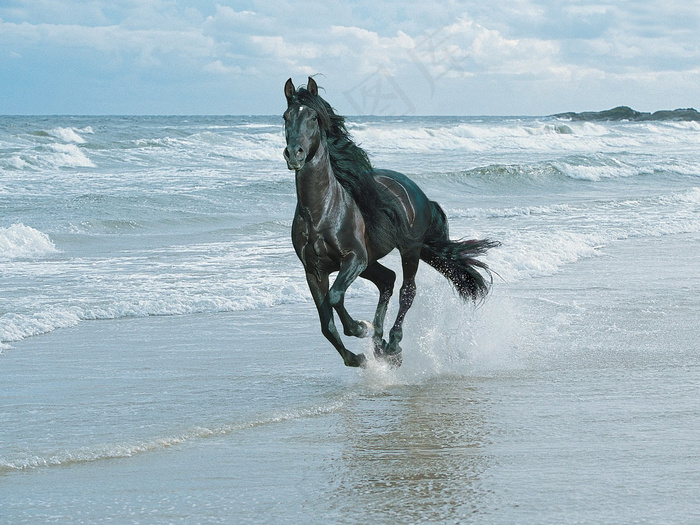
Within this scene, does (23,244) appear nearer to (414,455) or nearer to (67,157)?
(414,455)

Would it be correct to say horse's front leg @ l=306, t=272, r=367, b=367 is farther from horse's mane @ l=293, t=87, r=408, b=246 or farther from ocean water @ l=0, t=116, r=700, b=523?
horse's mane @ l=293, t=87, r=408, b=246

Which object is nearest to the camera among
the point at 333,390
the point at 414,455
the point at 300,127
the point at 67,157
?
the point at 414,455

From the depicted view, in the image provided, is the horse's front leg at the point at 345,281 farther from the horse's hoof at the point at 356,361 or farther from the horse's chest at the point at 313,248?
the horse's hoof at the point at 356,361

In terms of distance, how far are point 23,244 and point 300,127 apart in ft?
27.4

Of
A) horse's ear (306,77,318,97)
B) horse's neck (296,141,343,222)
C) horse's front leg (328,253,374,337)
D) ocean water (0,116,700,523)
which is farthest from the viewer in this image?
horse's front leg (328,253,374,337)

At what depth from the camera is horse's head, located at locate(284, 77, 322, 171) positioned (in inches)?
196

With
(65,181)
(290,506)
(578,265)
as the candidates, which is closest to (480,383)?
(290,506)

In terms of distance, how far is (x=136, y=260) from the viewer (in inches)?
450

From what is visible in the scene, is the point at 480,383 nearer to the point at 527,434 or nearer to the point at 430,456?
the point at 527,434

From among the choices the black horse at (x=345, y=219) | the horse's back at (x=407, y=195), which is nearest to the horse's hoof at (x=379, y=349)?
the black horse at (x=345, y=219)

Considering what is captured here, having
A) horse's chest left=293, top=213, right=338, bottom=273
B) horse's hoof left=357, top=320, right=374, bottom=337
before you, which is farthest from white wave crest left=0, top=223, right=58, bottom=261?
horse's chest left=293, top=213, right=338, bottom=273

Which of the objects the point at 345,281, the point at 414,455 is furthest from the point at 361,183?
the point at 414,455

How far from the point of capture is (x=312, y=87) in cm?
528

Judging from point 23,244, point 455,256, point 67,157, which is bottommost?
point 23,244
